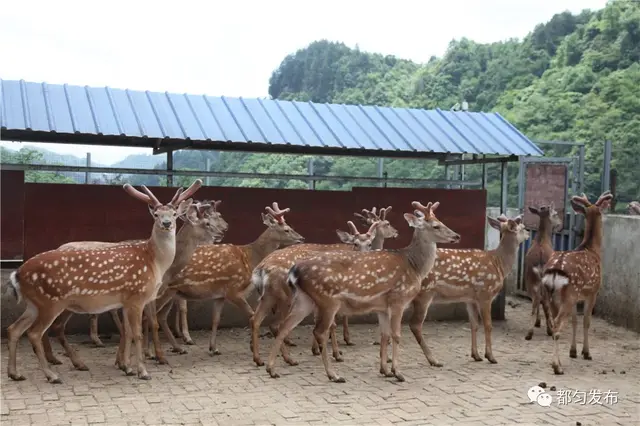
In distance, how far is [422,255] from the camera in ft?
24.6

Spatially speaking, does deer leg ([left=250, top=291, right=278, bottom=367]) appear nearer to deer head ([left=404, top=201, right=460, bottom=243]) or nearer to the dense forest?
deer head ([left=404, top=201, right=460, bottom=243])

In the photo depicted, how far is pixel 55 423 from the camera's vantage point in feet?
17.8

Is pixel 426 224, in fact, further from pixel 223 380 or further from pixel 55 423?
pixel 55 423

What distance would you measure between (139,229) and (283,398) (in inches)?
158

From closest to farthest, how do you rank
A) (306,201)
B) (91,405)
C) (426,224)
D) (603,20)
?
1. (91,405)
2. (426,224)
3. (306,201)
4. (603,20)

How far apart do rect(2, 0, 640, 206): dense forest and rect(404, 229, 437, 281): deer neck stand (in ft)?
37.2

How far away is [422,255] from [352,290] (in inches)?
39.6

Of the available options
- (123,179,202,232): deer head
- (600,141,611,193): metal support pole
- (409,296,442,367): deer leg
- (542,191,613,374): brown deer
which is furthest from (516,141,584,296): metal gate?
(123,179,202,232): deer head

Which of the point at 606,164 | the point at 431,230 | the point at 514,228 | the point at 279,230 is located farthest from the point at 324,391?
the point at 606,164

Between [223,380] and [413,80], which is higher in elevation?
[413,80]

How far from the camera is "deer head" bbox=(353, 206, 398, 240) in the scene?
9.09m

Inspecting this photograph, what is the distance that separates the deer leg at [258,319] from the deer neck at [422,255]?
159cm

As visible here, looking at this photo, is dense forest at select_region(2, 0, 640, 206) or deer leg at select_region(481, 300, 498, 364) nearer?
deer leg at select_region(481, 300, 498, 364)

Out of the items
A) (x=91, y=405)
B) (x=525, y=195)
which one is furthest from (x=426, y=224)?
(x=525, y=195)
